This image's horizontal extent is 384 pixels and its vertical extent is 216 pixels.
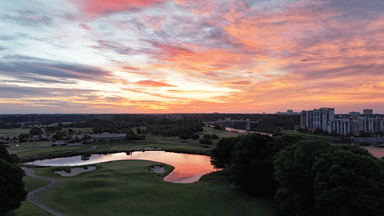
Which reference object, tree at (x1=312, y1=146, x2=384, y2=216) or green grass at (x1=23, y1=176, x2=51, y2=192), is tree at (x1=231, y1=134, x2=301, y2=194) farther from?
green grass at (x1=23, y1=176, x2=51, y2=192)

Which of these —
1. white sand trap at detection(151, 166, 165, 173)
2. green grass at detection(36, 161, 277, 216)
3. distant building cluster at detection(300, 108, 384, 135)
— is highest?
distant building cluster at detection(300, 108, 384, 135)

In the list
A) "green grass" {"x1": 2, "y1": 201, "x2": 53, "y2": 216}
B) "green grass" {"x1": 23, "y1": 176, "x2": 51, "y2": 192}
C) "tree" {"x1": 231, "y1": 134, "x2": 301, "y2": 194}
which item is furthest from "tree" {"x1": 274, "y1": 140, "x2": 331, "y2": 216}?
"green grass" {"x1": 23, "y1": 176, "x2": 51, "y2": 192}

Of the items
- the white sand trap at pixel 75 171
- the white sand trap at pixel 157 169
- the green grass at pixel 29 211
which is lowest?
the white sand trap at pixel 75 171

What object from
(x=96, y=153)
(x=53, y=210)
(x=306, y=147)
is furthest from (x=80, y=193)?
(x=96, y=153)

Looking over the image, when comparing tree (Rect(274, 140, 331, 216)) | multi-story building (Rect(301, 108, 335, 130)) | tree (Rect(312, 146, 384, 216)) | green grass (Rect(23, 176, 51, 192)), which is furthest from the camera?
multi-story building (Rect(301, 108, 335, 130))

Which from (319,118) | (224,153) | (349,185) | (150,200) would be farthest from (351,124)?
(150,200)

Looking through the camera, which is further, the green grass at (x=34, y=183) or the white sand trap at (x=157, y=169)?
the white sand trap at (x=157, y=169)

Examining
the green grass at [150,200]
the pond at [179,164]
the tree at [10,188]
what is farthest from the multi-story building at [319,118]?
the tree at [10,188]

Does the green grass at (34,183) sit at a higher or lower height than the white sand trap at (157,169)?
higher

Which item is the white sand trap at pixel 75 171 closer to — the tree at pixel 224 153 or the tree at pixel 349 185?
the tree at pixel 224 153
